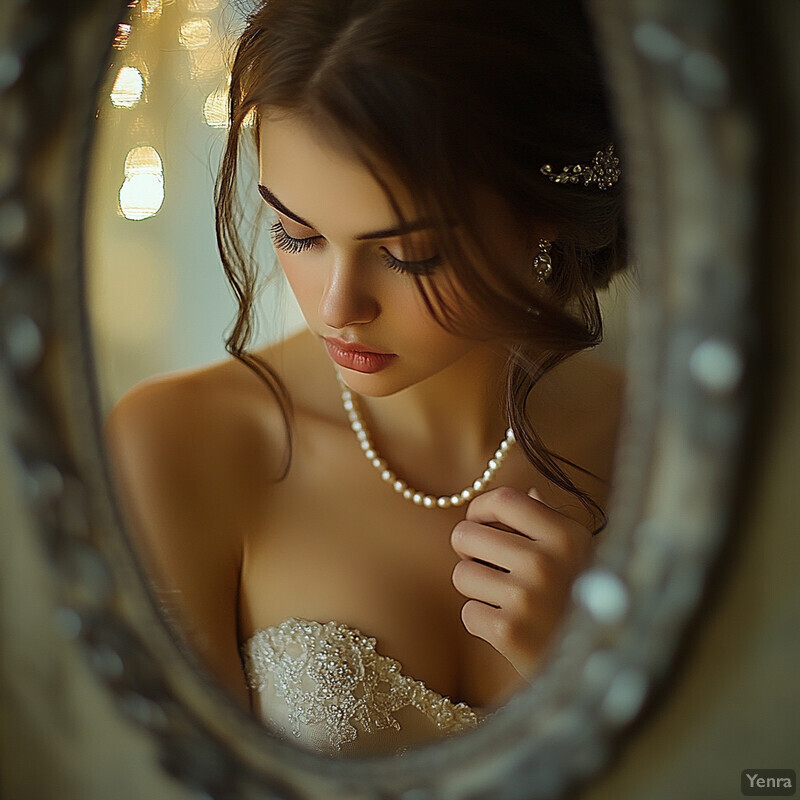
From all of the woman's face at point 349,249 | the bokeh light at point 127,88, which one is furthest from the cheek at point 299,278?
the bokeh light at point 127,88

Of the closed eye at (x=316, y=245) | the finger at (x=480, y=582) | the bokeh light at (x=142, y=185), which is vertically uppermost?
the bokeh light at (x=142, y=185)

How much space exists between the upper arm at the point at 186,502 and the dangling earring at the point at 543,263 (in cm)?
22

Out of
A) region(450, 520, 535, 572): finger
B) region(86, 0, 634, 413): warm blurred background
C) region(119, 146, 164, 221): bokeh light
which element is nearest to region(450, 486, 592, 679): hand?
region(450, 520, 535, 572): finger

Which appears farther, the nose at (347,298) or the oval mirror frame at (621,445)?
the nose at (347,298)

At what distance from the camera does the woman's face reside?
1.57ft

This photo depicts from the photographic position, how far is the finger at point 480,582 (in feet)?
1.58

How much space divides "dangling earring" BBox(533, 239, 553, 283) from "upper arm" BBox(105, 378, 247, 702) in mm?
217

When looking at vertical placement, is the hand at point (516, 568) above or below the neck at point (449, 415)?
below

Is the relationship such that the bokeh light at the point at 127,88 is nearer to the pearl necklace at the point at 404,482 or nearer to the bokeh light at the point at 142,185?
→ the bokeh light at the point at 142,185

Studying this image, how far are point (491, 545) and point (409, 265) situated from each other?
168mm

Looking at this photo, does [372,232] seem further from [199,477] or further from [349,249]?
[199,477]

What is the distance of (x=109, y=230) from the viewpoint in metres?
0.47

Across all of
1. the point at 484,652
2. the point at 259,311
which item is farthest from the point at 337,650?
the point at 259,311

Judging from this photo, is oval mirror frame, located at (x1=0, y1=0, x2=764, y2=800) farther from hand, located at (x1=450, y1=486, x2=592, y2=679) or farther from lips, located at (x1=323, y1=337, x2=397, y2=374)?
lips, located at (x1=323, y1=337, x2=397, y2=374)
